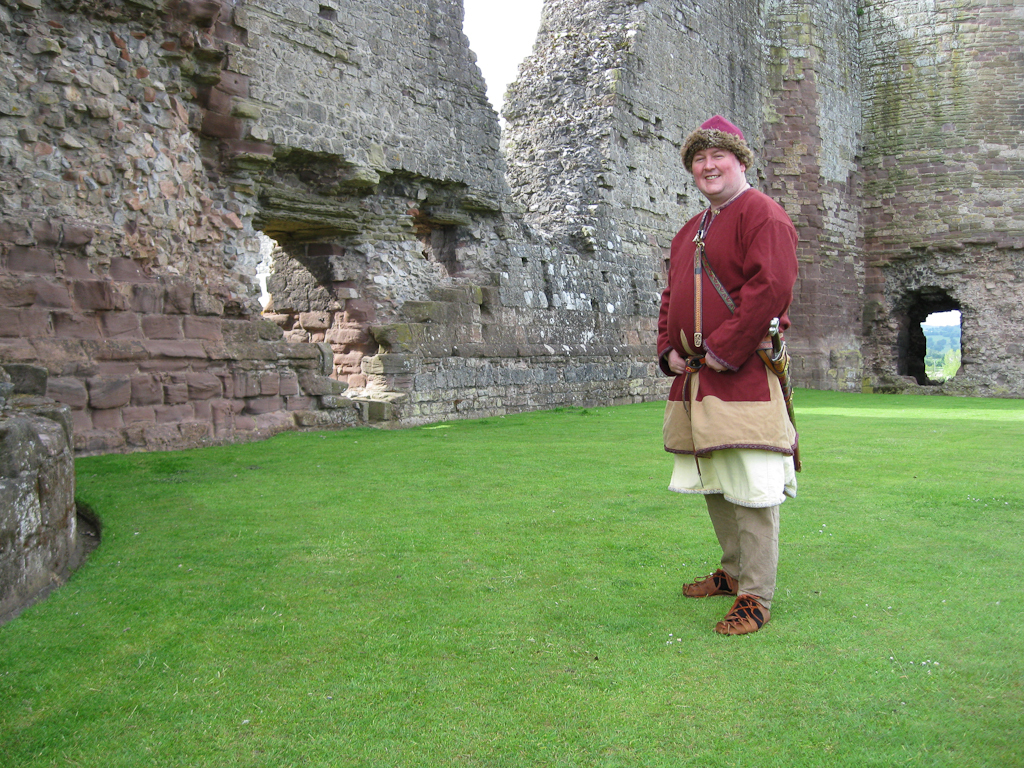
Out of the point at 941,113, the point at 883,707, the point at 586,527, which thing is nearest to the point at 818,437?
the point at 586,527

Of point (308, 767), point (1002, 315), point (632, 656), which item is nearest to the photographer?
point (308, 767)

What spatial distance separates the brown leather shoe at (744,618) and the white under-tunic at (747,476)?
33cm

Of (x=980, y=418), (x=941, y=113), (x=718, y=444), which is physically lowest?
(x=980, y=418)

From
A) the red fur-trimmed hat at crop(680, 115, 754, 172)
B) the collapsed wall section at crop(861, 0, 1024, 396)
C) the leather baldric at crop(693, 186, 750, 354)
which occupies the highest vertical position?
the collapsed wall section at crop(861, 0, 1024, 396)

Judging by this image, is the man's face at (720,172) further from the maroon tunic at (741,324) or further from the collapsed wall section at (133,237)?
the collapsed wall section at (133,237)

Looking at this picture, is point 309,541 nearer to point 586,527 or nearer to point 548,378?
point 586,527

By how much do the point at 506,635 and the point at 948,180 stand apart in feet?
67.6

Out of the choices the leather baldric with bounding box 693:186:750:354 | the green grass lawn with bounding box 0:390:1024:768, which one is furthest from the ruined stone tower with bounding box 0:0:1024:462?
the leather baldric with bounding box 693:186:750:354

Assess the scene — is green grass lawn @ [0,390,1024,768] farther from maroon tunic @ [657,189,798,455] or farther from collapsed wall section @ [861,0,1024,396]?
collapsed wall section @ [861,0,1024,396]

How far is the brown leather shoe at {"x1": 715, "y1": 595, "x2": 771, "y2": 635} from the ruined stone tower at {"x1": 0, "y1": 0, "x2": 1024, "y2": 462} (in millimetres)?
5331

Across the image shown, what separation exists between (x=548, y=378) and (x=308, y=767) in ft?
33.1

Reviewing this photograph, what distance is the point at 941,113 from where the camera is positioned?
19984 mm

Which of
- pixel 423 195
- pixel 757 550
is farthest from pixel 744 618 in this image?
pixel 423 195

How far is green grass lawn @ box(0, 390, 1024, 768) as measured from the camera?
2104 millimetres
